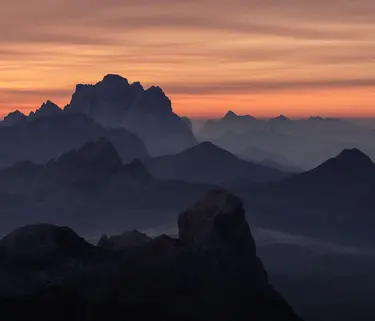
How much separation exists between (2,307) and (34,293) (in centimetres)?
960

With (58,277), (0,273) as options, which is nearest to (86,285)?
(58,277)

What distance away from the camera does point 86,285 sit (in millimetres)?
198625

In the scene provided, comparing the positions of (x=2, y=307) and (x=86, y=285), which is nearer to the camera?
(x=2, y=307)

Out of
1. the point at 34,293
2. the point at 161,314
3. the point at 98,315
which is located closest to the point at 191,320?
the point at 161,314

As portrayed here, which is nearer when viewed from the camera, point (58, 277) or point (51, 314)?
point (51, 314)

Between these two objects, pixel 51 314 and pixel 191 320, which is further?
pixel 191 320

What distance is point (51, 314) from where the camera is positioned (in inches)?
7200

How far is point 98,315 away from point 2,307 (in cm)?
2123

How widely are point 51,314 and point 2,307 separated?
10069 millimetres

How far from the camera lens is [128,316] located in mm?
193250

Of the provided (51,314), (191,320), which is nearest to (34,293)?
(51,314)

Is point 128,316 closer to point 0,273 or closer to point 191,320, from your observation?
point 191,320

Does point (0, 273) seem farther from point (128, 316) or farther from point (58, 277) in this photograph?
point (128, 316)

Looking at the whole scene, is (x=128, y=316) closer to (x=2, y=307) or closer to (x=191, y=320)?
(x=191, y=320)
